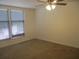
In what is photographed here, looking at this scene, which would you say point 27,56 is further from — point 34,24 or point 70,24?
point 34,24

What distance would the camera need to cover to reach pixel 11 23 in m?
4.96

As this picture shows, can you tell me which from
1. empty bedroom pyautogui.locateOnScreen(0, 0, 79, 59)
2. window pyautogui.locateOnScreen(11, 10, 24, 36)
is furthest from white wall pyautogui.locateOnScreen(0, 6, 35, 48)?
window pyautogui.locateOnScreen(11, 10, 24, 36)

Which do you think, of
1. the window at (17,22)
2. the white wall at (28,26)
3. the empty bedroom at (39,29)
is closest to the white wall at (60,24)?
the empty bedroom at (39,29)

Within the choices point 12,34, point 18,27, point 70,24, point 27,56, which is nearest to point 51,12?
point 70,24

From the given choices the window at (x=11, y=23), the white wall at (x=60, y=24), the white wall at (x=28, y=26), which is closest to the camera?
the white wall at (x=60, y=24)

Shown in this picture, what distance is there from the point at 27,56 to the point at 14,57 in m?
0.46

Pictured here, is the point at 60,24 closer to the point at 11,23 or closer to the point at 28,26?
the point at 28,26

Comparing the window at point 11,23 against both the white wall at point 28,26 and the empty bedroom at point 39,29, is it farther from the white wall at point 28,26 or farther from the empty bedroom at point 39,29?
the white wall at point 28,26

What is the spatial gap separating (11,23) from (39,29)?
1780 millimetres

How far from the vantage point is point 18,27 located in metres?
5.38

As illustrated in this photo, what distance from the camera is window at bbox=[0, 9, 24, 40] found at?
4641 millimetres

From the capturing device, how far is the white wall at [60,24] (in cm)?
453

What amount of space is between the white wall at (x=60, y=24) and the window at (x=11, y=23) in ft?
3.74

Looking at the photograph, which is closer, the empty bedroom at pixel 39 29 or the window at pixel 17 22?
the empty bedroom at pixel 39 29
